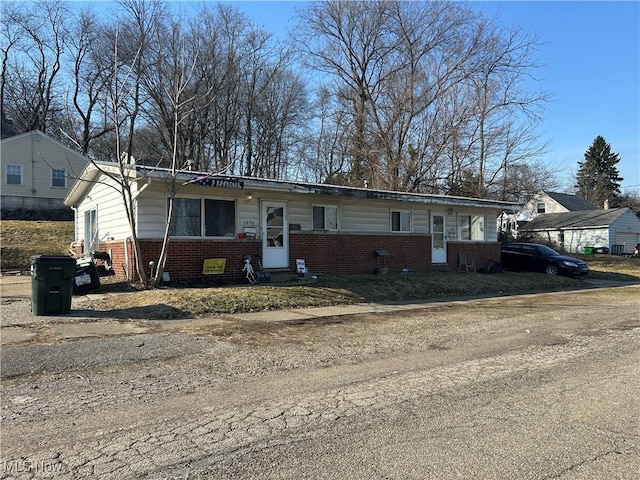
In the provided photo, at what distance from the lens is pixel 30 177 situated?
33.4 metres

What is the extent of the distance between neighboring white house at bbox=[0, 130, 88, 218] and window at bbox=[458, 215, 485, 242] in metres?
25.5

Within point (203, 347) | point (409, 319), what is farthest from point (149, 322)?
point (409, 319)

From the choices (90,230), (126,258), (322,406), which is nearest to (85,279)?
(126,258)

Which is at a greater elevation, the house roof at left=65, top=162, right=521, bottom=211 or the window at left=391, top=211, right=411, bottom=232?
the house roof at left=65, top=162, right=521, bottom=211

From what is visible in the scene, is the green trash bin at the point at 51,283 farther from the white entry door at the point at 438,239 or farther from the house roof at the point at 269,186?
the white entry door at the point at 438,239

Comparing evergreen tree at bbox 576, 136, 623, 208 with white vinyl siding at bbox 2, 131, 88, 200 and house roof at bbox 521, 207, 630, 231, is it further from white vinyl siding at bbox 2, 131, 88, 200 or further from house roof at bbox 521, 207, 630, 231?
white vinyl siding at bbox 2, 131, 88, 200

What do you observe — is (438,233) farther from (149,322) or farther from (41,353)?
(41,353)

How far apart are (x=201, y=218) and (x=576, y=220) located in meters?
43.2

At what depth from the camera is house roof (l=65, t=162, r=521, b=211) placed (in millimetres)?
12430

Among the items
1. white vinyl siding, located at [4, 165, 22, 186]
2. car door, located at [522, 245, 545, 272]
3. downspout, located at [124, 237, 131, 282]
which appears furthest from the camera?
white vinyl siding, located at [4, 165, 22, 186]

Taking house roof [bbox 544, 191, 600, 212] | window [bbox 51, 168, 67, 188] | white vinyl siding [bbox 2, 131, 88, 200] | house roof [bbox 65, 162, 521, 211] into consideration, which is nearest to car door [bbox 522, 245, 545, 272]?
house roof [bbox 65, 162, 521, 211]

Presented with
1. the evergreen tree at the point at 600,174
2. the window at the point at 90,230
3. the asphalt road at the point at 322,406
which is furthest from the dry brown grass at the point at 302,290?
the evergreen tree at the point at 600,174

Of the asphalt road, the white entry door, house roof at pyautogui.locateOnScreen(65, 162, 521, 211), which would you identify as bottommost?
the asphalt road

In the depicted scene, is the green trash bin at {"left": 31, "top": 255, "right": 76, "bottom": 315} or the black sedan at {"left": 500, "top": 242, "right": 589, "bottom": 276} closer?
the green trash bin at {"left": 31, "top": 255, "right": 76, "bottom": 315}
